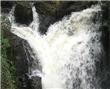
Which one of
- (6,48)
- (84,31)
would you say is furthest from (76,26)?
(6,48)

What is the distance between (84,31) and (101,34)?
1.73 ft

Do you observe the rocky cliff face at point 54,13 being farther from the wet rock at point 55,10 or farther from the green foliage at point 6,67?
the green foliage at point 6,67

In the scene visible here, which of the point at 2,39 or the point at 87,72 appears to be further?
the point at 87,72

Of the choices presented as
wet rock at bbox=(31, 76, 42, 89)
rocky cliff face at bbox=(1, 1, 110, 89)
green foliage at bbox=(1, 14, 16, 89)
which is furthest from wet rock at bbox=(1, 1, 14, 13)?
wet rock at bbox=(31, 76, 42, 89)

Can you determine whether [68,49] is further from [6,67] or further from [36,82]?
[6,67]

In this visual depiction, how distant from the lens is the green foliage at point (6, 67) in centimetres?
730

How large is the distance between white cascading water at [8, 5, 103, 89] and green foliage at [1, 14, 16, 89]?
2.29 ft

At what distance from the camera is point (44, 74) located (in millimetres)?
8836

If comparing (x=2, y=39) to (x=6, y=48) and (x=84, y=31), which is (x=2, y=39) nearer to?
(x=6, y=48)

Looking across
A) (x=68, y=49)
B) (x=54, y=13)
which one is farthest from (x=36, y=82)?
(x=54, y=13)

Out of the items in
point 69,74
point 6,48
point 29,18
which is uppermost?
point 29,18

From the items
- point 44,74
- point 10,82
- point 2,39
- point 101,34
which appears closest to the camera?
point 10,82

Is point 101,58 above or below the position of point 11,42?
below

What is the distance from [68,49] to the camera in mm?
9383
